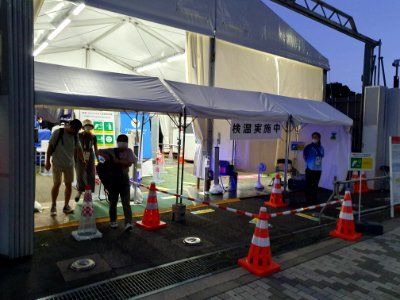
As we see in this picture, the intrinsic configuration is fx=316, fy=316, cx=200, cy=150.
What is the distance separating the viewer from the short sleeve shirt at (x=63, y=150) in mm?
6121

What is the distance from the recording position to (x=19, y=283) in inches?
146

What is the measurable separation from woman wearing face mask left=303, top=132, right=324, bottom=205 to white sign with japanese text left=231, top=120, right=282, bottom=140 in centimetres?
128

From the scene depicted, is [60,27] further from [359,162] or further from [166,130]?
[166,130]

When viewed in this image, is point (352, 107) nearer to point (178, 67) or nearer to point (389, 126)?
point (389, 126)

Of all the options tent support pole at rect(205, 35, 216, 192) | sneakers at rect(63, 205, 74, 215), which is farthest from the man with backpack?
tent support pole at rect(205, 35, 216, 192)

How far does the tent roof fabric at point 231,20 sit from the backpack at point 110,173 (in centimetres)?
366

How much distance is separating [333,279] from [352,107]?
10.3 metres

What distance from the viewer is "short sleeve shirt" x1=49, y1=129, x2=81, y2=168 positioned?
6.12 meters

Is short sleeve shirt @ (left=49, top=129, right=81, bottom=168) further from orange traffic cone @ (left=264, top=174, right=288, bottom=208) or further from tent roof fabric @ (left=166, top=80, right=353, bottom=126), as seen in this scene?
orange traffic cone @ (left=264, top=174, right=288, bottom=208)

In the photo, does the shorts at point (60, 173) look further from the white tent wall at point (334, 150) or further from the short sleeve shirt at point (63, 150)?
the white tent wall at point (334, 150)

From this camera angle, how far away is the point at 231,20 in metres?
9.60

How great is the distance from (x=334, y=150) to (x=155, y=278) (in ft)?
27.1

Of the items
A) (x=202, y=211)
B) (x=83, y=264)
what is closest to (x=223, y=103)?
(x=202, y=211)

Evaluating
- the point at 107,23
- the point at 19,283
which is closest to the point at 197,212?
the point at 19,283
